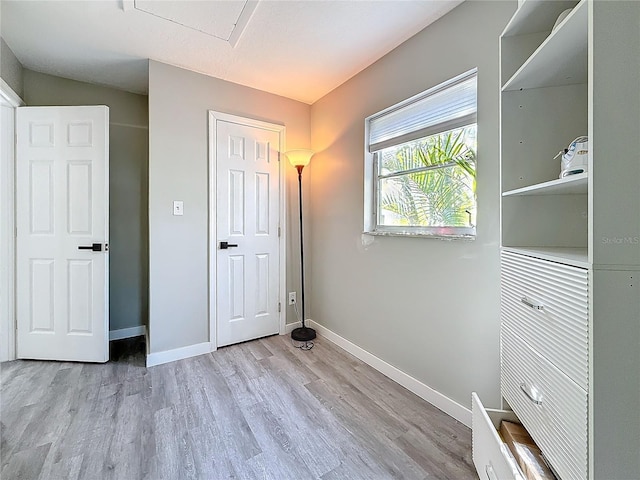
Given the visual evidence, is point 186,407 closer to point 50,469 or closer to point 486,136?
point 50,469

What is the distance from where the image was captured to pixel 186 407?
1.70 m

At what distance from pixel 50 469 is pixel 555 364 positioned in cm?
208

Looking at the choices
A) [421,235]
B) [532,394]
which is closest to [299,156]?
[421,235]

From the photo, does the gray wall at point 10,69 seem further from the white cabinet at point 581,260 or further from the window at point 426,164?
the white cabinet at point 581,260

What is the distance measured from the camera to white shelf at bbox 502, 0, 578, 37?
96 centimetres

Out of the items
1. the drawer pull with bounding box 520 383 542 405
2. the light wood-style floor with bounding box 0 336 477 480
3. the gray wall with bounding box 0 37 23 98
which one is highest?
the gray wall with bounding box 0 37 23 98

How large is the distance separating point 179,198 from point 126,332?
161 cm

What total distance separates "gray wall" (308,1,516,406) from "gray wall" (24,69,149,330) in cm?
182

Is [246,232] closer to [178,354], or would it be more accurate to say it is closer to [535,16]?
[178,354]

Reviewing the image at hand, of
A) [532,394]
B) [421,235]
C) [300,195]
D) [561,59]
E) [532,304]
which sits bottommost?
[532,394]

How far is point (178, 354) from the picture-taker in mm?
2303

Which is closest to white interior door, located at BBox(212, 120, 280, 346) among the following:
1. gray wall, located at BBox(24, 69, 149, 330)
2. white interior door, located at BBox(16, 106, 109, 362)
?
white interior door, located at BBox(16, 106, 109, 362)

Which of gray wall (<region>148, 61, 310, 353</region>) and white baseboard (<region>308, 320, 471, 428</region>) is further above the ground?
gray wall (<region>148, 61, 310, 353</region>)

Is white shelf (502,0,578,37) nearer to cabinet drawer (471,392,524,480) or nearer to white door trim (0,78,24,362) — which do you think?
cabinet drawer (471,392,524,480)
